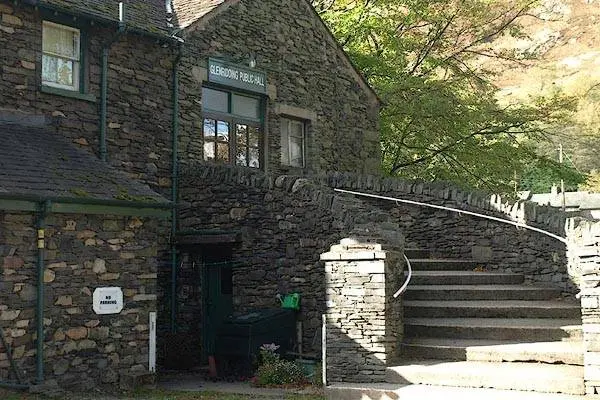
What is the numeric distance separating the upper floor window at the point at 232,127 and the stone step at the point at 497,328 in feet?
19.4

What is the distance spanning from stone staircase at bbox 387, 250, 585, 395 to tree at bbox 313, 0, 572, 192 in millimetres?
8070

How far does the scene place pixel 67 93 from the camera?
11.3 meters

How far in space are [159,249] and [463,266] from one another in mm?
5217

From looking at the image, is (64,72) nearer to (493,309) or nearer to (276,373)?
(276,373)

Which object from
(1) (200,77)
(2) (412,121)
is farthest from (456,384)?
(2) (412,121)

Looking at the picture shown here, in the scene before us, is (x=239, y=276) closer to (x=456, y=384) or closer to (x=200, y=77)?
(x=200, y=77)

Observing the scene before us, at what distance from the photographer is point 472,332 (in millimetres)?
9070

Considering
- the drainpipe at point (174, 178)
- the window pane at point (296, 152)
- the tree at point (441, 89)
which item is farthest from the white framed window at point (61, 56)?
the tree at point (441, 89)

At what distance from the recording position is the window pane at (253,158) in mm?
14611

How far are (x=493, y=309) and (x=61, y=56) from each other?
775 centimetres

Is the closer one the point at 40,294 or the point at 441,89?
the point at 40,294

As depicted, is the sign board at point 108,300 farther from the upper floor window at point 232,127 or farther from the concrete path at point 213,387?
the upper floor window at point 232,127

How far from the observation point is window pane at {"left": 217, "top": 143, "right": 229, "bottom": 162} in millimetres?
13984

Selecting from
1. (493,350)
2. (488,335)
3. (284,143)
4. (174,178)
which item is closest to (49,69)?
(174,178)
